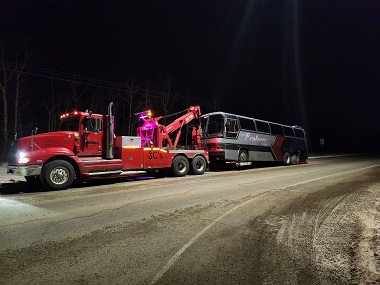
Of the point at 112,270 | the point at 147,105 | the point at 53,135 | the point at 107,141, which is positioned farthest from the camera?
the point at 147,105

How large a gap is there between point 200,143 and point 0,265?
1451cm

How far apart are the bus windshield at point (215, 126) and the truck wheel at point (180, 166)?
12.2 feet

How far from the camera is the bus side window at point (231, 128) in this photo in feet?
58.3

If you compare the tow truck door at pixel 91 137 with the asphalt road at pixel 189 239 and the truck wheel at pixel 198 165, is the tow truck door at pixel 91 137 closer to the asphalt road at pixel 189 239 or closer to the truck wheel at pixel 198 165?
the asphalt road at pixel 189 239

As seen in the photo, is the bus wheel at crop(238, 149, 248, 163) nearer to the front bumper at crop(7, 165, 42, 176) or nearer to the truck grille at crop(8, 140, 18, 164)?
the front bumper at crop(7, 165, 42, 176)

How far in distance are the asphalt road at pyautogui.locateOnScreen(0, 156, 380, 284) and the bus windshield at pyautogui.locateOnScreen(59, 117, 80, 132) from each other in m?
3.49

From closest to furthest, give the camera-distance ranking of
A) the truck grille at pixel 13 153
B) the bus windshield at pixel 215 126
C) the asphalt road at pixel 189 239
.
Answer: the asphalt road at pixel 189 239 < the truck grille at pixel 13 153 < the bus windshield at pixel 215 126

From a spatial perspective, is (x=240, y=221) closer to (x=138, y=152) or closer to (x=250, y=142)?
(x=138, y=152)

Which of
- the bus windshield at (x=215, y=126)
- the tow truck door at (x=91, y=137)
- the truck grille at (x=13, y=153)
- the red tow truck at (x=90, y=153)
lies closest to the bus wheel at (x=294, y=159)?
the bus windshield at (x=215, y=126)

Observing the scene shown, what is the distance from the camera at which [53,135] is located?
10797 millimetres

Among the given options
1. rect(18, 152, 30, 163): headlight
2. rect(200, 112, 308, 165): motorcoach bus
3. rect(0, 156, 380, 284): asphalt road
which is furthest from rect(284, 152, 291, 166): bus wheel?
rect(18, 152, 30, 163): headlight

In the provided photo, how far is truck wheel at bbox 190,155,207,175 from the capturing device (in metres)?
15.3

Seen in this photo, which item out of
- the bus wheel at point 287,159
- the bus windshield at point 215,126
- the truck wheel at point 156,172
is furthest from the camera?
the bus wheel at point 287,159

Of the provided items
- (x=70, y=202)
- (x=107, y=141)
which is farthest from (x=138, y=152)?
(x=70, y=202)
